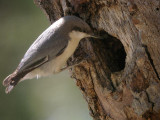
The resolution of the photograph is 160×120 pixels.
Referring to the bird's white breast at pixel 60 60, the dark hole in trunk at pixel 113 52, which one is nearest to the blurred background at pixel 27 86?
the bird's white breast at pixel 60 60

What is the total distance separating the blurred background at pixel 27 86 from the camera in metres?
5.03

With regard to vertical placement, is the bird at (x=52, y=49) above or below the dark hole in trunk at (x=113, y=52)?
above

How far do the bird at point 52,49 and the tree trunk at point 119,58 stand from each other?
0.33ft

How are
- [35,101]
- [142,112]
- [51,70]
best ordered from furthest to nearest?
[35,101] < [51,70] < [142,112]

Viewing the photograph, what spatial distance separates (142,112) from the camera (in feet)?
9.38

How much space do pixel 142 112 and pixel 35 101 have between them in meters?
2.58

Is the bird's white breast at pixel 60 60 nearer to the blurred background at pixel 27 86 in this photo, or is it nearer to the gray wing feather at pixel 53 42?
the gray wing feather at pixel 53 42

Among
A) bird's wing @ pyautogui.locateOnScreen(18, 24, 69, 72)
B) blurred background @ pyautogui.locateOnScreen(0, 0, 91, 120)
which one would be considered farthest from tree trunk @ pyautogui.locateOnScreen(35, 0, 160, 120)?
blurred background @ pyautogui.locateOnScreen(0, 0, 91, 120)

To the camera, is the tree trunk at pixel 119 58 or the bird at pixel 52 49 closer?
the tree trunk at pixel 119 58

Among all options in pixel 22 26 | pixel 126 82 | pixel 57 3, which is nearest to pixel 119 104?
pixel 126 82

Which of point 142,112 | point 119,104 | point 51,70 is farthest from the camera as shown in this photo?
point 51,70

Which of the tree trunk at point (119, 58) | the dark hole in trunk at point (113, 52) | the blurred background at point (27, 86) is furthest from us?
the blurred background at point (27, 86)

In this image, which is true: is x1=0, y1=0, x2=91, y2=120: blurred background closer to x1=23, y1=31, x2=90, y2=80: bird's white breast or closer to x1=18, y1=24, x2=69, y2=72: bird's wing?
x1=23, y1=31, x2=90, y2=80: bird's white breast

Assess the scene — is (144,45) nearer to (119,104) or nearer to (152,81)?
(152,81)
